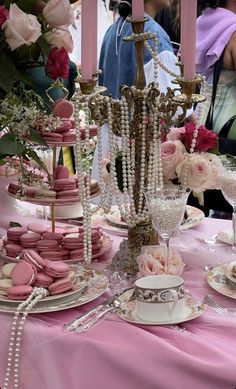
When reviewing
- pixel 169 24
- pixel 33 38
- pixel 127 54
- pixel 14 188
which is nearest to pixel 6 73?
pixel 33 38

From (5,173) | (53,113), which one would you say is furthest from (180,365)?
(5,173)

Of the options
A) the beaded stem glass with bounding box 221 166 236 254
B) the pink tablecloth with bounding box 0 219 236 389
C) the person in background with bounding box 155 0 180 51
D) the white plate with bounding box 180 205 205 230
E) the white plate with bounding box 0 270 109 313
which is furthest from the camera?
the person in background with bounding box 155 0 180 51

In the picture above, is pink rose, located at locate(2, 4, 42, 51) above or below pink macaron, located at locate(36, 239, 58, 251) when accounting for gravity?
above

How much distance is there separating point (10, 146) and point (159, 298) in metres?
0.42

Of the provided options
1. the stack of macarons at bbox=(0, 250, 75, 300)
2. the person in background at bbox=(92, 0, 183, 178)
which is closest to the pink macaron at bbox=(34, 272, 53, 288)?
the stack of macarons at bbox=(0, 250, 75, 300)

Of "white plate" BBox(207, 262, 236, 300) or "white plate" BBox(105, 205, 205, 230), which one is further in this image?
"white plate" BBox(105, 205, 205, 230)

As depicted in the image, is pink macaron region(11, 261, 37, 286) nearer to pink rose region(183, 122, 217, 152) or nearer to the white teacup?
the white teacup

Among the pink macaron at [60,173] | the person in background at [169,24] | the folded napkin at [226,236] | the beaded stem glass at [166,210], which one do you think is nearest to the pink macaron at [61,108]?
the pink macaron at [60,173]

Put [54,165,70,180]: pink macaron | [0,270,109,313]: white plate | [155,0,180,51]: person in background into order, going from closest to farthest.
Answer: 1. [0,270,109,313]: white plate
2. [54,165,70,180]: pink macaron
3. [155,0,180,51]: person in background

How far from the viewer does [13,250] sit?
1.35 meters

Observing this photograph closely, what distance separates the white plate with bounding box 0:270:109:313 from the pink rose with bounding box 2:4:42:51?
459 mm

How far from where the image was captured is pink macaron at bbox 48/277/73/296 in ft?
3.72

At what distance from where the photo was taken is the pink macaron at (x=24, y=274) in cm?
113

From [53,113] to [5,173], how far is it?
32 cm
